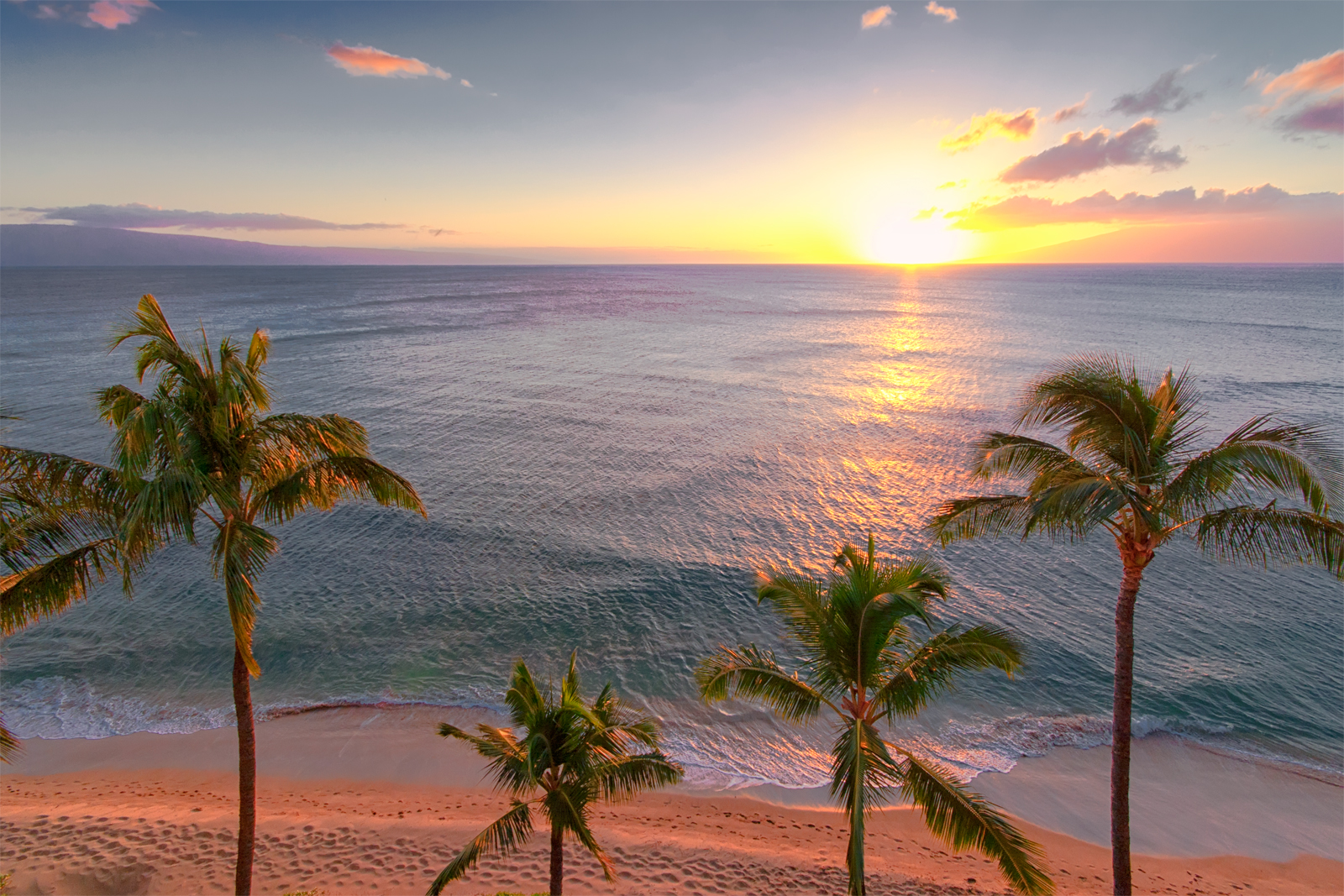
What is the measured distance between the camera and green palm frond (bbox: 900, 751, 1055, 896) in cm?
811

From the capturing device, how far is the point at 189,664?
70.2 feet

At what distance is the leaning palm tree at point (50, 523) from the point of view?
8.27 m

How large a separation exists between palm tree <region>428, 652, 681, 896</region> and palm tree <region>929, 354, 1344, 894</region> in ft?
18.7

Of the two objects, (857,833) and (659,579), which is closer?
(857,833)

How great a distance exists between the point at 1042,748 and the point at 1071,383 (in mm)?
12852

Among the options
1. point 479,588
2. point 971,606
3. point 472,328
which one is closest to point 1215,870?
point 971,606

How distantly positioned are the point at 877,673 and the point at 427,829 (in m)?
11.1

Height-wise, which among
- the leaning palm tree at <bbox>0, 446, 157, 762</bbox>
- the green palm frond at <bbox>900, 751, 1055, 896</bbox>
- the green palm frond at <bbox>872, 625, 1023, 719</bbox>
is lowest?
the green palm frond at <bbox>900, 751, 1055, 896</bbox>

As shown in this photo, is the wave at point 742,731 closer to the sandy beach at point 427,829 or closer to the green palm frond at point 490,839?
the sandy beach at point 427,829

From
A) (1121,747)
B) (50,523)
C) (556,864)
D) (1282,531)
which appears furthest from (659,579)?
(1282,531)

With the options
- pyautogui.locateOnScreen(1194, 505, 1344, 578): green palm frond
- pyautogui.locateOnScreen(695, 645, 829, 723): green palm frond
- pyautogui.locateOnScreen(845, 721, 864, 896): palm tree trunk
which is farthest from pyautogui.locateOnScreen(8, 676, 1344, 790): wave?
pyautogui.locateOnScreen(1194, 505, 1344, 578): green palm frond

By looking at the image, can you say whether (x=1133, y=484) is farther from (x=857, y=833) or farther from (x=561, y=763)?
(x=561, y=763)

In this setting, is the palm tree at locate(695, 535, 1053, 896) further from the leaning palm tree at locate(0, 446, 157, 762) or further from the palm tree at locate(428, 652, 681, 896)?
the leaning palm tree at locate(0, 446, 157, 762)

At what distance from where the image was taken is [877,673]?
903 centimetres
